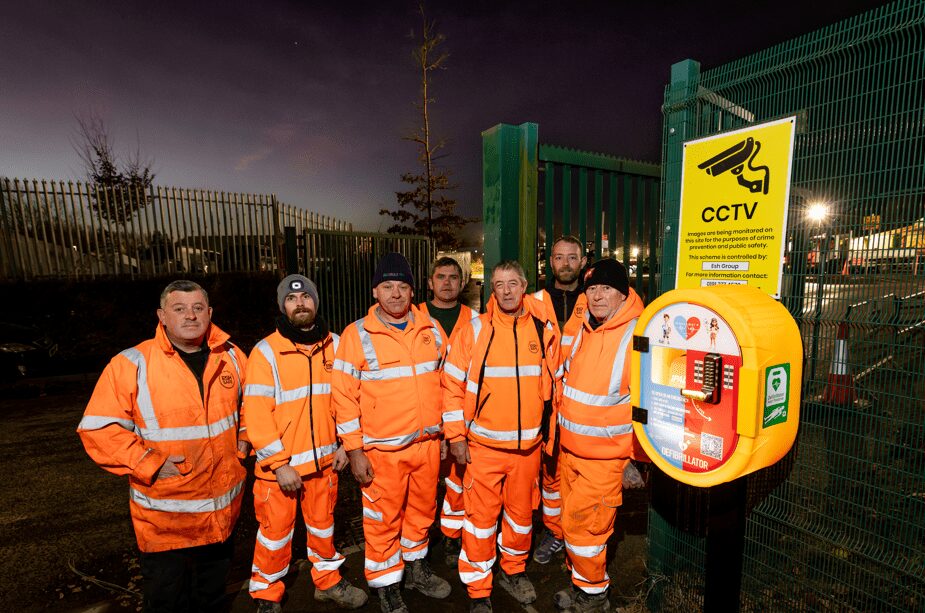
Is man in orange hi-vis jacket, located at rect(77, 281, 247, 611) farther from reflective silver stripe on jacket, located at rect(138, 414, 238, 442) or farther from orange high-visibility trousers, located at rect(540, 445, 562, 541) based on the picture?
orange high-visibility trousers, located at rect(540, 445, 562, 541)

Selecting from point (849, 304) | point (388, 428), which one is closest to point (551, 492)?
point (388, 428)

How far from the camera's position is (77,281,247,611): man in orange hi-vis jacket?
2.20m

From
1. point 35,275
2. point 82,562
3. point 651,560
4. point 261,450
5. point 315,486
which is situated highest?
point 35,275

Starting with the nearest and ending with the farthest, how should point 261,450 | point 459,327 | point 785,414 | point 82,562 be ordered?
point 785,414 → point 261,450 → point 459,327 → point 82,562

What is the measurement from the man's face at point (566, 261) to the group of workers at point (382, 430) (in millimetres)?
689

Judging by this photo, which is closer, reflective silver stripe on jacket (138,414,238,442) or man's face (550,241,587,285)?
reflective silver stripe on jacket (138,414,238,442)

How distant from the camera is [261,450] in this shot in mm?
2484

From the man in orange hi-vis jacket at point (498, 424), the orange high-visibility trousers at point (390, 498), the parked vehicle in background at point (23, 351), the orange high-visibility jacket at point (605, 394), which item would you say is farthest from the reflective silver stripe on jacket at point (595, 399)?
the parked vehicle in background at point (23, 351)

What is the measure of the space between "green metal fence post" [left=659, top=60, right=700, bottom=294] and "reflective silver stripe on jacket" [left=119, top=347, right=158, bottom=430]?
9.70 ft

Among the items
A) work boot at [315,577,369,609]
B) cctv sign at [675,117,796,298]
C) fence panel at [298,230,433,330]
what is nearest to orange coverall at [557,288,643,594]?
cctv sign at [675,117,796,298]

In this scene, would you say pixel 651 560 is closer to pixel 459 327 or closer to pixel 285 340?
pixel 459 327

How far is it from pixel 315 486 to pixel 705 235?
2.74m

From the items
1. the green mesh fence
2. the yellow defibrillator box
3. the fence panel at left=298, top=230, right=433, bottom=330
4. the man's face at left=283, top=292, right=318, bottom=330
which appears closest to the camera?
the yellow defibrillator box

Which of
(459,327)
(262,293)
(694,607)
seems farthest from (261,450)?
(262,293)
